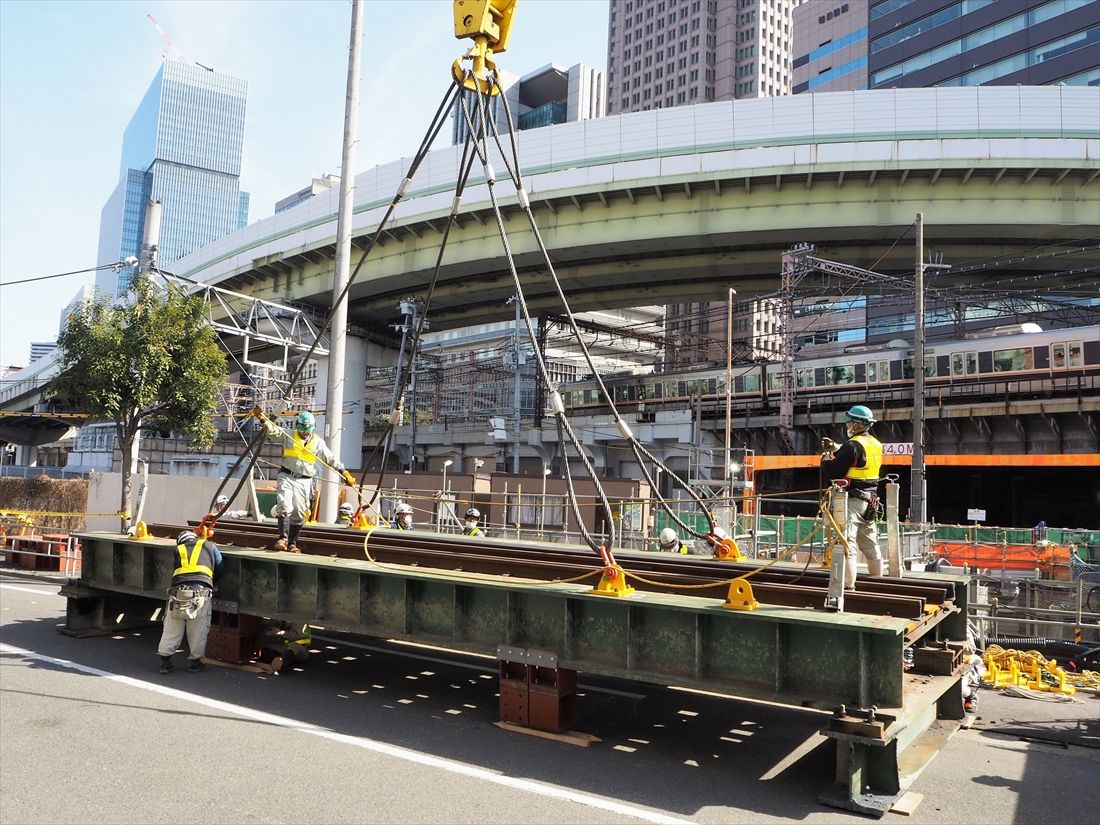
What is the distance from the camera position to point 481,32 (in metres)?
8.32

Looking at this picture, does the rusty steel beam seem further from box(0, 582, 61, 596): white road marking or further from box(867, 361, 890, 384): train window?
box(867, 361, 890, 384): train window

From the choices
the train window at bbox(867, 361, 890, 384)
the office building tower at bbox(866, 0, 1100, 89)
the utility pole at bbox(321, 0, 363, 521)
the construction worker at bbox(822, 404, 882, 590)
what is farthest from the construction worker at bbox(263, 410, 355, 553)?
the office building tower at bbox(866, 0, 1100, 89)

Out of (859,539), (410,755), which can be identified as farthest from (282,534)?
(859,539)

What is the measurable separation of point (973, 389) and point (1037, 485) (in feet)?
36.5

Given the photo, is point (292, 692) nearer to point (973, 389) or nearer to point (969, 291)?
point (973, 389)

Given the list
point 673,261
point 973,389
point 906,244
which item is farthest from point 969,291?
point 673,261

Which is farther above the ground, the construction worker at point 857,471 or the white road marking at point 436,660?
the construction worker at point 857,471

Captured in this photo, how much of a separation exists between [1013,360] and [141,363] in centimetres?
3163

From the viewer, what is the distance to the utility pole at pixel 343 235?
13438 millimetres

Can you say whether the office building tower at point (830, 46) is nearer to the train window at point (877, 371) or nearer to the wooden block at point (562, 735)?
the train window at point (877, 371)

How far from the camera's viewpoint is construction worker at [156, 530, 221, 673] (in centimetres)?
873

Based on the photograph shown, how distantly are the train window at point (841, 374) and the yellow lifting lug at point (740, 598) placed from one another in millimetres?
31781

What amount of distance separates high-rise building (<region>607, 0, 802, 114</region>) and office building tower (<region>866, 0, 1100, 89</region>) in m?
48.7

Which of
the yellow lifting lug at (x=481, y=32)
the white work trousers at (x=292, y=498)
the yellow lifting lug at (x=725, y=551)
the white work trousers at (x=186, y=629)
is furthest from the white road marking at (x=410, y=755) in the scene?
the yellow lifting lug at (x=481, y=32)
